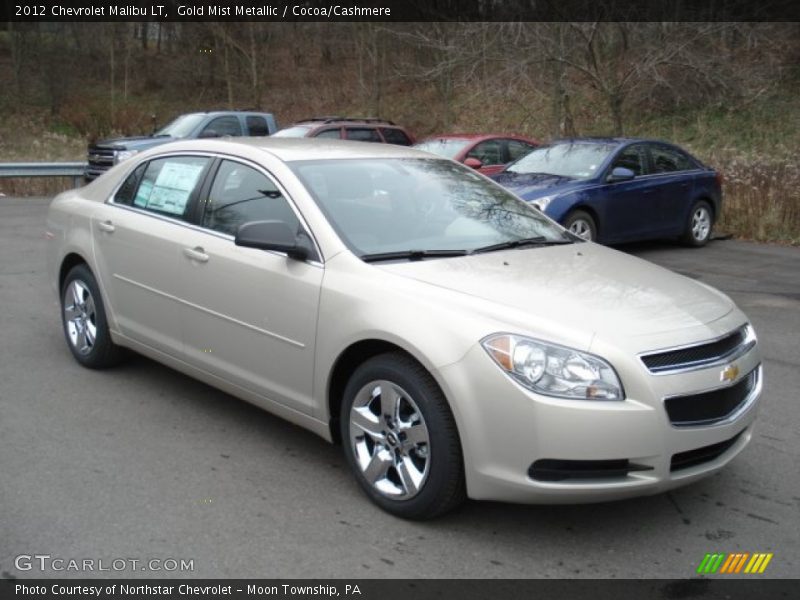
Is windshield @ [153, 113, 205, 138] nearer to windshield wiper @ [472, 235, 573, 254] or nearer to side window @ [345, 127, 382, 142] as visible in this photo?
side window @ [345, 127, 382, 142]

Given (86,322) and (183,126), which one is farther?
(183,126)

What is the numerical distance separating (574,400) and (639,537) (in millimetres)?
776

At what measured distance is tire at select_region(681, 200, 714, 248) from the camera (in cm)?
1233

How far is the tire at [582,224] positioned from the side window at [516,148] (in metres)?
4.63

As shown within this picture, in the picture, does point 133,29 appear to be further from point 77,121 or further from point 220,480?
point 220,480

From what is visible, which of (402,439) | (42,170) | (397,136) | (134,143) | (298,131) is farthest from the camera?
(397,136)

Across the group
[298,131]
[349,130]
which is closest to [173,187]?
[298,131]

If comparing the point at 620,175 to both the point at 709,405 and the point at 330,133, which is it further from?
the point at 709,405

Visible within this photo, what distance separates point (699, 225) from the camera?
12.5 meters

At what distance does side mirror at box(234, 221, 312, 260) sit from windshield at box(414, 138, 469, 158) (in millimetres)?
10443

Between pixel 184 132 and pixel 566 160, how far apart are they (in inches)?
409
